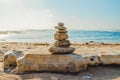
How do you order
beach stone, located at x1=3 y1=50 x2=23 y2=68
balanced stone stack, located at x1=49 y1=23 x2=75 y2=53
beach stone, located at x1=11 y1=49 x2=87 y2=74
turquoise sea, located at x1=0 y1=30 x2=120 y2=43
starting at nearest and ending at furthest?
beach stone, located at x1=11 y1=49 x2=87 y2=74 → balanced stone stack, located at x1=49 y1=23 x2=75 y2=53 → beach stone, located at x1=3 y1=50 x2=23 y2=68 → turquoise sea, located at x1=0 y1=30 x2=120 y2=43

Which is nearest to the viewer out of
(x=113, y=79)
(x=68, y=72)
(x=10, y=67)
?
(x=113, y=79)

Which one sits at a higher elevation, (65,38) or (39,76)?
(65,38)

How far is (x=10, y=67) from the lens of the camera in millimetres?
14195

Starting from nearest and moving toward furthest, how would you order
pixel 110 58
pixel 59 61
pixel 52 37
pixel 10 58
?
pixel 59 61
pixel 110 58
pixel 10 58
pixel 52 37

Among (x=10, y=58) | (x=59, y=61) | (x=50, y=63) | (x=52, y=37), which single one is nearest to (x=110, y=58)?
(x=59, y=61)

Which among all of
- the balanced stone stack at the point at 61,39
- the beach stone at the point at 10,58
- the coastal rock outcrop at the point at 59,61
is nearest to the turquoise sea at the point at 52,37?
the beach stone at the point at 10,58

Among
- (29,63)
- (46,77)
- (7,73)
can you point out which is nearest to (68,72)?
(46,77)

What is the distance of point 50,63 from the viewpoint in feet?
41.0

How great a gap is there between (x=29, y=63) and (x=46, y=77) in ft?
4.59

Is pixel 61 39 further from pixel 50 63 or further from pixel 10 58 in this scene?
pixel 10 58

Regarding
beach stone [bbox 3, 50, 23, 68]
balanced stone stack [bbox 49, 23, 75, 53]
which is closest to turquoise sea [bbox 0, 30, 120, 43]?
beach stone [bbox 3, 50, 23, 68]

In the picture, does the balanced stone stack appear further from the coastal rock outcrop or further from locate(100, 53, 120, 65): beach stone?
locate(100, 53, 120, 65): beach stone

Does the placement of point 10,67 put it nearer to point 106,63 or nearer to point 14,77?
point 14,77

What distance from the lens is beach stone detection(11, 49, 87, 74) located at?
487 inches
